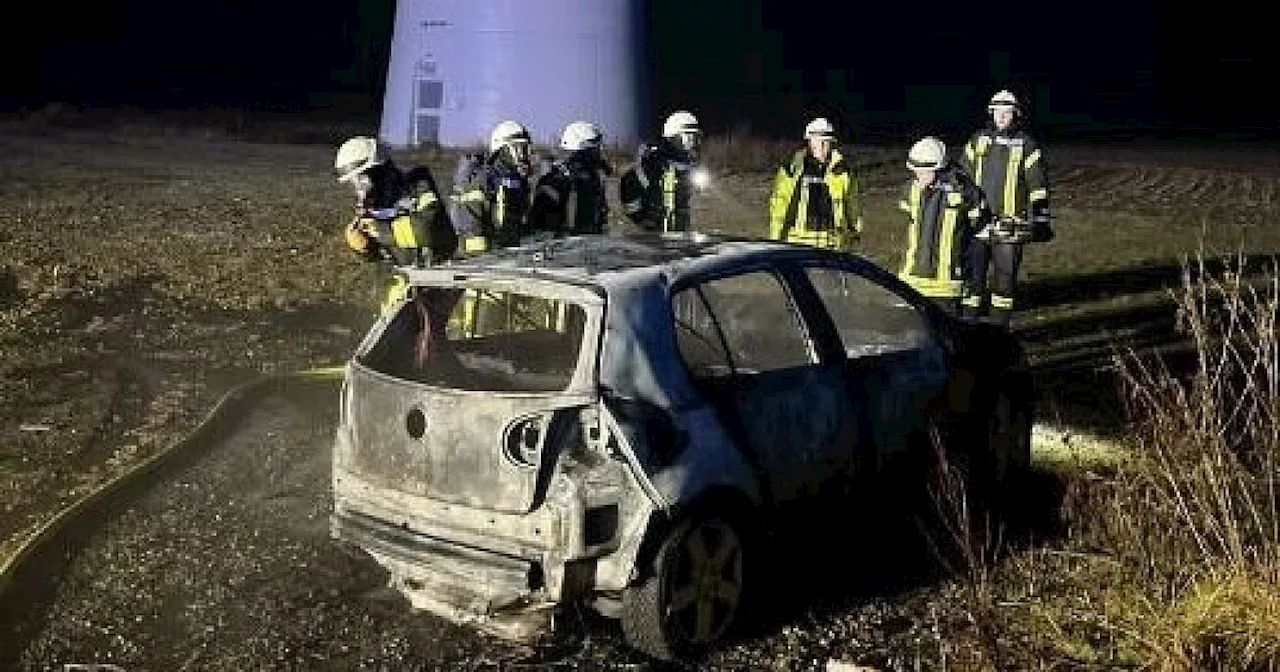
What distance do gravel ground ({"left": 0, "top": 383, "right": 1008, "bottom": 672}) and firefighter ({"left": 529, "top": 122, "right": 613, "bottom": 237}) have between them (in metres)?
2.97

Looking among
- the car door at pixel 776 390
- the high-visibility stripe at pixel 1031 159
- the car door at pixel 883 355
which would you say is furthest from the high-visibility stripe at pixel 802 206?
the car door at pixel 776 390

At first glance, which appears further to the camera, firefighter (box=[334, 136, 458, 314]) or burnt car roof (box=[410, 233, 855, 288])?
firefighter (box=[334, 136, 458, 314])

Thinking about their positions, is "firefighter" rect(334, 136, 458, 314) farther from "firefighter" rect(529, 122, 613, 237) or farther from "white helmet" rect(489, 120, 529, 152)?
"firefighter" rect(529, 122, 613, 237)

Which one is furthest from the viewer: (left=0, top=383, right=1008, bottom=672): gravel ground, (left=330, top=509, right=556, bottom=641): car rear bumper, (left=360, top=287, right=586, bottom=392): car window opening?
(left=360, top=287, right=586, bottom=392): car window opening

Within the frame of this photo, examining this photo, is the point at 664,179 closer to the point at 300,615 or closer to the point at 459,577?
the point at 300,615

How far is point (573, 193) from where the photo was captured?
9.00m

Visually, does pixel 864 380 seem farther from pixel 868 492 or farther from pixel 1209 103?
pixel 1209 103

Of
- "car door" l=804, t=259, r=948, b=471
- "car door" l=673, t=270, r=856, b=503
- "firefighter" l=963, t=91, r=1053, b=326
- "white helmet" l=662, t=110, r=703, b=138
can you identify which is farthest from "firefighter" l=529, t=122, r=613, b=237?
"car door" l=673, t=270, r=856, b=503

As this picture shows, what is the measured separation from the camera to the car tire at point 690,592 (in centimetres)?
466

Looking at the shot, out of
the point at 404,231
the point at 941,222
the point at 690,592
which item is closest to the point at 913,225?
the point at 941,222

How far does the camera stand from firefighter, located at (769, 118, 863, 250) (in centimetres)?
895

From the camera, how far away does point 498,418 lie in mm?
4582

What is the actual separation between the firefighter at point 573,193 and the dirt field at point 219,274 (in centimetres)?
206

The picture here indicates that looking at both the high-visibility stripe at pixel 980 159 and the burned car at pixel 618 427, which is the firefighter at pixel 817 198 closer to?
the high-visibility stripe at pixel 980 159
